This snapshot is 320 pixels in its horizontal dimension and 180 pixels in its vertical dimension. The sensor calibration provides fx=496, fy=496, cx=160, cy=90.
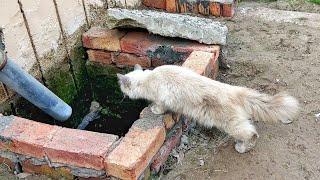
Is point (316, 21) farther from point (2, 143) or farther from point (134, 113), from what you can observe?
point (2, 143)

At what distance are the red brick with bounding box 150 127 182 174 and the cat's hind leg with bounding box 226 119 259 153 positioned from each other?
0.42 metres

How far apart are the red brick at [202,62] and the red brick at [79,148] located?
3.31 feet

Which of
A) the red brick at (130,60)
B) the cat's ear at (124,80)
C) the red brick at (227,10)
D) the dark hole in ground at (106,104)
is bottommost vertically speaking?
the dark hole in ground at (106,104)

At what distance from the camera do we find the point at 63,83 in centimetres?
470

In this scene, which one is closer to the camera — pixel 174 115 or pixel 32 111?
pixel 174 115

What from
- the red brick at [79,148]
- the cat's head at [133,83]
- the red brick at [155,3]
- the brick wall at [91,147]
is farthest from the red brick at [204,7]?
the red brick at [79,148]

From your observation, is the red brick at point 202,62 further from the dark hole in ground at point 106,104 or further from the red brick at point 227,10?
the red brick at point 227,10

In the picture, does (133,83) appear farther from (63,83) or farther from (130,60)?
(63,83)

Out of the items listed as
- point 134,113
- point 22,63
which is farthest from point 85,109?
point 22,63

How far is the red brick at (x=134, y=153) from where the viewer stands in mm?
3232

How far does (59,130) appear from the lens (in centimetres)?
352

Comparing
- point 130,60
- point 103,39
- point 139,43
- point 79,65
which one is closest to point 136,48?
point 139,43

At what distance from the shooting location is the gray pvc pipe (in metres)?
3.64

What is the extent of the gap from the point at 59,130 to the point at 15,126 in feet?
1.09
